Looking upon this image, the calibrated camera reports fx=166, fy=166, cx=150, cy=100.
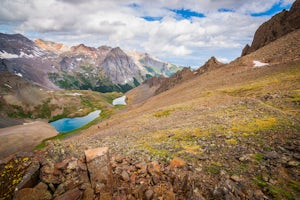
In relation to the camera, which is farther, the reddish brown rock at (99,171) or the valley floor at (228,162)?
the reddish brown rock at (99,171)

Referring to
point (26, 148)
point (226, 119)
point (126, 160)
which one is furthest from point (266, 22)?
point (26, 148)

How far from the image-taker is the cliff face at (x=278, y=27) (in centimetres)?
9475

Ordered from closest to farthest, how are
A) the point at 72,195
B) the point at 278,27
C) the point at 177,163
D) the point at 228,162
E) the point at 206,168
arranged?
the point at 72,195 → the point at 206,168 → the point at 228,162 → the point at 177,163 → the point at 278,27

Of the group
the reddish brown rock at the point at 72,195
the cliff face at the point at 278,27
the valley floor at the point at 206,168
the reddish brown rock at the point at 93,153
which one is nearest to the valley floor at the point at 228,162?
the valley floor at the point at 206,168

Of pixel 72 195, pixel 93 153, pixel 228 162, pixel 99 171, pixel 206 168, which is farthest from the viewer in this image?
pixel 228 162

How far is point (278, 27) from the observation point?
10231 centimetres

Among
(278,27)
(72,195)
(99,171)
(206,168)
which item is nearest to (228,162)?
(206,168)

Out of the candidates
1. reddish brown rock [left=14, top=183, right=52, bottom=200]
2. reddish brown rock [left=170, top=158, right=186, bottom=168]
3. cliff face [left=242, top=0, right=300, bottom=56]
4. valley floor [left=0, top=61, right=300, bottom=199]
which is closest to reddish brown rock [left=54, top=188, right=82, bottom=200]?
valley floor [left=0, top=61, right=300, bottom=199]

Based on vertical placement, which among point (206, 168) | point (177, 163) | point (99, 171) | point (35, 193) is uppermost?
point (35, 193)

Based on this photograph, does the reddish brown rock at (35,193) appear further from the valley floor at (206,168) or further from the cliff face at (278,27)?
the cliff face at (278,27)

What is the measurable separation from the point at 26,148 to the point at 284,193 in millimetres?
129152

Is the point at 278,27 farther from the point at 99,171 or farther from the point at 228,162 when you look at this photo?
the point at 99,171

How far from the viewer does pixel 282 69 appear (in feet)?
178

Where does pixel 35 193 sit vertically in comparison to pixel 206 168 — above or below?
above
